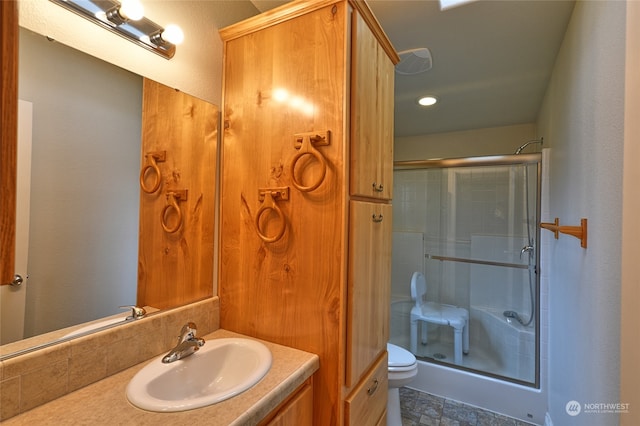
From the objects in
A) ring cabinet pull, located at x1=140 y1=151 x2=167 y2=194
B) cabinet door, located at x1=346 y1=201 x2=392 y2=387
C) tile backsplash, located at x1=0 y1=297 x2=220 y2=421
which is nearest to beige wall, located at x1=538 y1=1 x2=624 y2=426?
cabinet door, located at x1=346 y1=201 x2=392 y2=387

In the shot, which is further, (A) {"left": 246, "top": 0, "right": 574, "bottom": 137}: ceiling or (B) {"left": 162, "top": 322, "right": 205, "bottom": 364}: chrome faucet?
(A) {"left": 246, "top": 0, "right": 574, "bottom": 137}: ceiling

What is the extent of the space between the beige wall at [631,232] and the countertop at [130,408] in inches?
36.1

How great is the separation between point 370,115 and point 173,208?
909mm

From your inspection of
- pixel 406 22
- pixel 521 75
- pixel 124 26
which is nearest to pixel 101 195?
pixel 124 26

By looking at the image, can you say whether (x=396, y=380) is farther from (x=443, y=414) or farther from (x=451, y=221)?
(x=451, y=221)

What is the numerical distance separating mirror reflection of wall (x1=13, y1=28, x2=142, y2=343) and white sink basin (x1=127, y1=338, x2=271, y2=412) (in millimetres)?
281

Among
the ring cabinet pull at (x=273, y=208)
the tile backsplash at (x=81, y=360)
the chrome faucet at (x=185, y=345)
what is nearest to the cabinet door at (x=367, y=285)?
the ring cabinet pull at (x=273, y=208)

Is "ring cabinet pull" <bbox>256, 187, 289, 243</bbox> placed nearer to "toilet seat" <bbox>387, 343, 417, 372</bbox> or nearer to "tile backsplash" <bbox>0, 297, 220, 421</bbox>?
"tile backsplash" <bbox>0, 297, 220, 421</bbox>

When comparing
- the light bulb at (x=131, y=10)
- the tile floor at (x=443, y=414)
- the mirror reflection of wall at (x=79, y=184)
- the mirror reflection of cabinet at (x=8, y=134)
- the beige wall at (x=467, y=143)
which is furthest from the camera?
the beige wall at (x=467, y=143)

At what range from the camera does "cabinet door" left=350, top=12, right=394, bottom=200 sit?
108 centimetres

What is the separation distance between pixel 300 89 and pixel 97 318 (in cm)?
106

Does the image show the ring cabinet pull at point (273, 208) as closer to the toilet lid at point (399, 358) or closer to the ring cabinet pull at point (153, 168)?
the ring cabinet pull at point (153, 168)

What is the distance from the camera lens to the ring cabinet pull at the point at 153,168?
1.07 meters

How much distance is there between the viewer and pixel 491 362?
2.52 metres
